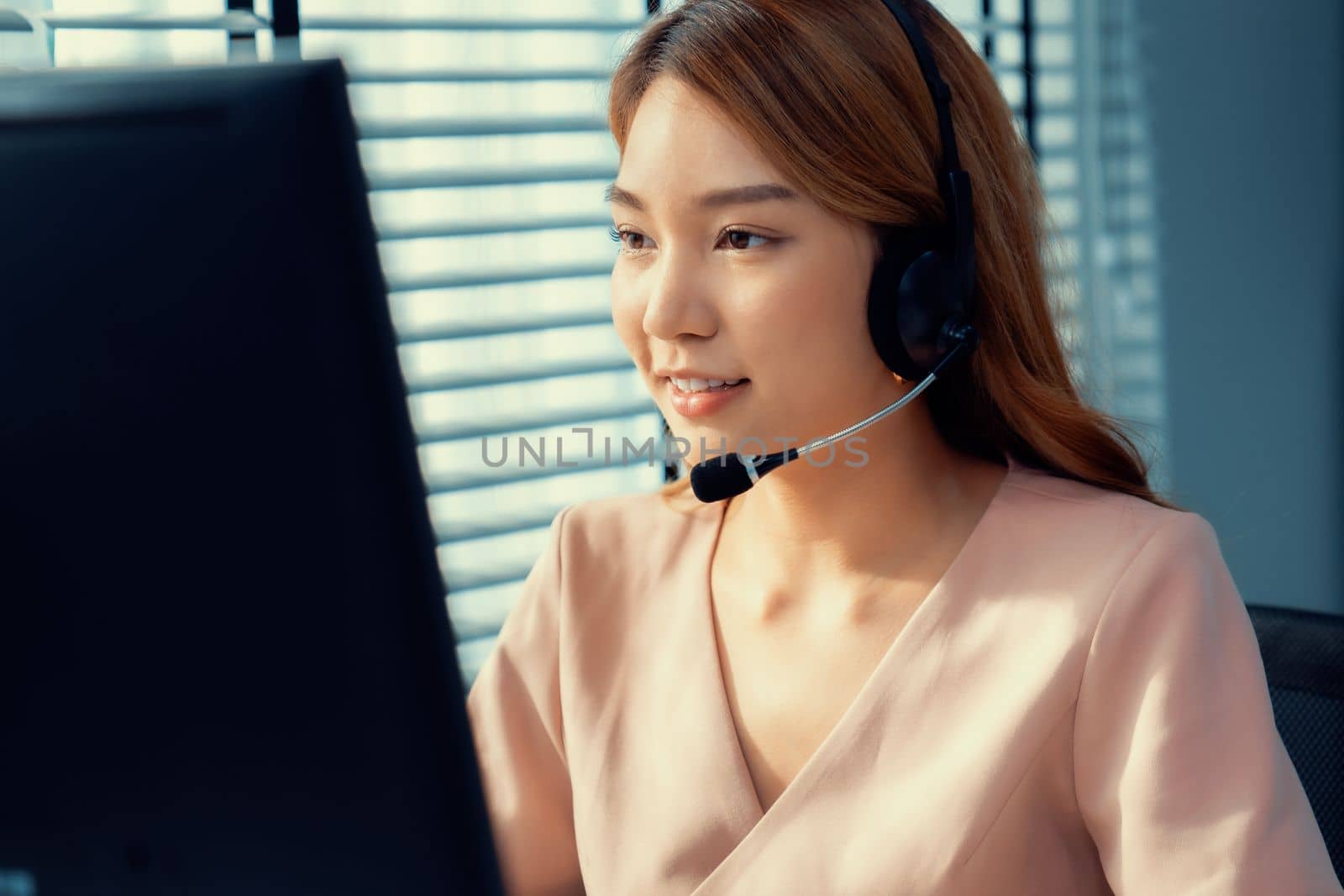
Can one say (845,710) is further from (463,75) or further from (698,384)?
(463,75)

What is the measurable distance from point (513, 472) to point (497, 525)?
79mm

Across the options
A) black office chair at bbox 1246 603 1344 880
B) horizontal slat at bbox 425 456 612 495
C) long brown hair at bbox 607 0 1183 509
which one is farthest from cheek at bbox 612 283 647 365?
horizontal slat at bbox 425 456 612 495

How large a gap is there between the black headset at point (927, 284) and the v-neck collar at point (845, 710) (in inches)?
6.2

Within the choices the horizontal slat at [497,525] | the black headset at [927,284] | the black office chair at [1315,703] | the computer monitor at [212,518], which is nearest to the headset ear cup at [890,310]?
the black headset at [927,284]

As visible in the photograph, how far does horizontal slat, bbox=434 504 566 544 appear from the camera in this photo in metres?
1.89

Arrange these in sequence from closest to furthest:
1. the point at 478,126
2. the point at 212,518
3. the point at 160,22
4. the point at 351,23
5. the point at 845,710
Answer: the point at 212,518 → the point at 845,710 → the point at 160,22 → the point at 351,23 → the point at 478,126

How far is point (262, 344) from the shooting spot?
1.33 feet

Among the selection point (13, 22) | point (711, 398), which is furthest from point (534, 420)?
point (711, 398)

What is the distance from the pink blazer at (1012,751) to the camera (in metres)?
0.92

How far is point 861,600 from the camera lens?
1.13 metres

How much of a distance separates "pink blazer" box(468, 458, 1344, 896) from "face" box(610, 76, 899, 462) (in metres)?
0.20

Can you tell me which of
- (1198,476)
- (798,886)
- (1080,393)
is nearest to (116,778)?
(798,886)

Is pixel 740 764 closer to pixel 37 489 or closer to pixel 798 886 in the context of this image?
pixel 798 886

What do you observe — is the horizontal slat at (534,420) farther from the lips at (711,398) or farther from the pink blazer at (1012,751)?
the lips at (711,398)
